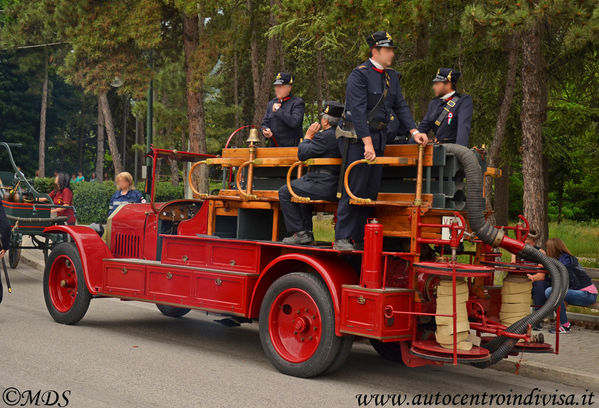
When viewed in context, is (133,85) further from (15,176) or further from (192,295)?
(192,295)

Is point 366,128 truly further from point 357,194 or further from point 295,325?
point 295,325

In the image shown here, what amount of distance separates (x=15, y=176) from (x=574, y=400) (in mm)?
12429

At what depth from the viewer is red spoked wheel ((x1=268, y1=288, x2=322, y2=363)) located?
22.8 feet

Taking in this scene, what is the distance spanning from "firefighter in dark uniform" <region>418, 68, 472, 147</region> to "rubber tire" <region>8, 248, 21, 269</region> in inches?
401

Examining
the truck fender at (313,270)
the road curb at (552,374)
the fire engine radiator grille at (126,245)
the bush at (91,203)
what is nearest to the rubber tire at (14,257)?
the fire engine radiator grille at (126,245)

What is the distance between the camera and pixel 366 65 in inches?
284

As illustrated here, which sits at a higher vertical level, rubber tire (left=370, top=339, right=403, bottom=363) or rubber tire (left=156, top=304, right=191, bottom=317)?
rubber tire (left=370, top=339, right=403, bottom=363)

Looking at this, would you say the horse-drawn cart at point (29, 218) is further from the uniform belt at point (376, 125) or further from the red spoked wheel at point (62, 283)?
the uniform belt at point (376, 125)

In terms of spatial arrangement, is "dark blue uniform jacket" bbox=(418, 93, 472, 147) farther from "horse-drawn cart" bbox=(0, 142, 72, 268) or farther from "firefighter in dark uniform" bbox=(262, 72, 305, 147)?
"horse-drawn cart" bbox=(0, 142, 72, 268)

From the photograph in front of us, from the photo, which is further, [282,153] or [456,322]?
[282,153]

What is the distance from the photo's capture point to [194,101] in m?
22.3

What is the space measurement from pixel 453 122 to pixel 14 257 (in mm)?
10687

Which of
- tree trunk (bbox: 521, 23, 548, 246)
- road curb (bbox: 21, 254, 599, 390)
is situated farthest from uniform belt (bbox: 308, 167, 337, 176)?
Answer: tree trunk (bbox: 521, 23, 548, 246)

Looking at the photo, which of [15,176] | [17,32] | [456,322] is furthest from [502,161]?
[17,32]
